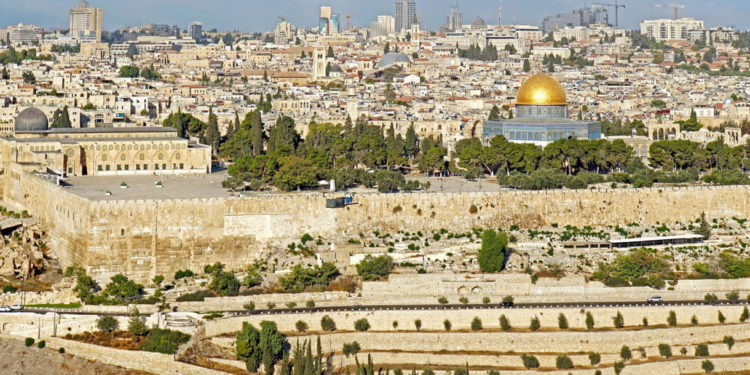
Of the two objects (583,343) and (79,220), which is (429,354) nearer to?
(583,343)

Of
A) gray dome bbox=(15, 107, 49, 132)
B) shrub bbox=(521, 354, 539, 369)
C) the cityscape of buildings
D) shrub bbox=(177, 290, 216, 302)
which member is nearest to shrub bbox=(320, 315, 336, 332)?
the cityscape of buildings

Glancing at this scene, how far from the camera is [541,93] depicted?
63.6m

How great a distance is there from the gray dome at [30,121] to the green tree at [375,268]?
19.5 m

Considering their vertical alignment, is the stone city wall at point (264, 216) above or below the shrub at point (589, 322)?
above

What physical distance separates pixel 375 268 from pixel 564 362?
7432mm

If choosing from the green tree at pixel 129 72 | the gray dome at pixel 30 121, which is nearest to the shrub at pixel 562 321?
the gray dome at pixel 30 121

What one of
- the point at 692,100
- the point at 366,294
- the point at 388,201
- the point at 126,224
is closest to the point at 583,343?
the point at 366,294

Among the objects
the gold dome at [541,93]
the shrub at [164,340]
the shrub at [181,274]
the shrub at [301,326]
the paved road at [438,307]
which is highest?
the gold dome at [541,93]

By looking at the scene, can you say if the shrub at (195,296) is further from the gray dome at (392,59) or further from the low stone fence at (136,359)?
the gray dome at (392,59)

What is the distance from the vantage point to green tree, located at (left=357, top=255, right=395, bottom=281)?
143 feet

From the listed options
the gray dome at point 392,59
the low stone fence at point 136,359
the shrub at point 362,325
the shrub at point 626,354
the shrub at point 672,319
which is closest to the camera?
the low stone fence at point 136,359

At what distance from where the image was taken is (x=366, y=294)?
4256 centimetres

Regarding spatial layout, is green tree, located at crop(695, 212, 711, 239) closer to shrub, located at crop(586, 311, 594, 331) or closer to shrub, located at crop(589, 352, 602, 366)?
shrub, located at crop(586, 311, 594, 331)

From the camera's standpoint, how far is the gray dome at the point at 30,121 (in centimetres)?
5806
